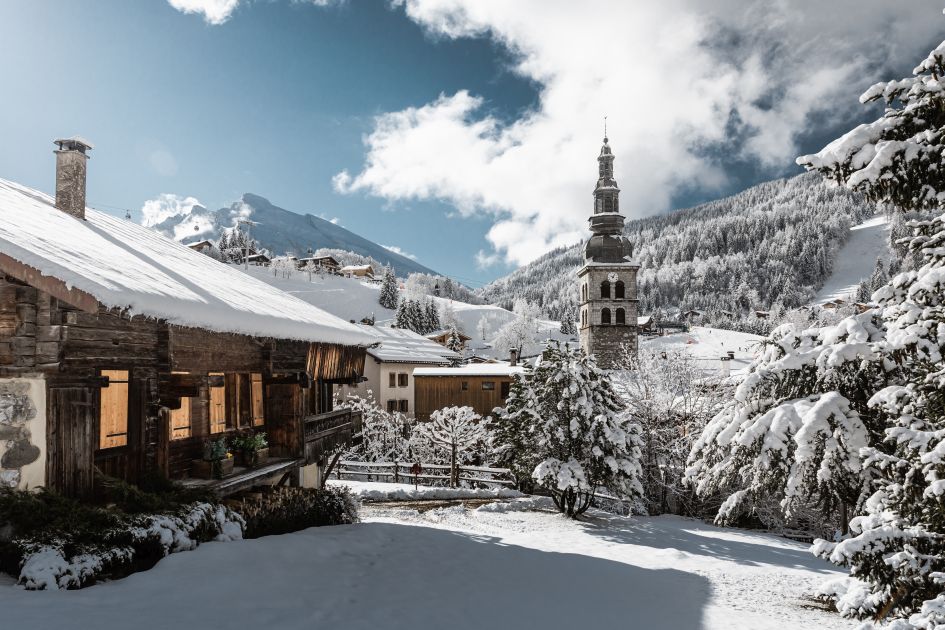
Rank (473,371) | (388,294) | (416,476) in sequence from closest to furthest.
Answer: (416,476), (473,371), (388,294)

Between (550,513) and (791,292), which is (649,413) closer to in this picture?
(550,513)

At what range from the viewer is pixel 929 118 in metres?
4.66

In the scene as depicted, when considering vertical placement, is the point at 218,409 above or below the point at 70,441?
below

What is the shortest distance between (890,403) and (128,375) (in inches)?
389

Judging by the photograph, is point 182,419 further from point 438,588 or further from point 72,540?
point 438,588

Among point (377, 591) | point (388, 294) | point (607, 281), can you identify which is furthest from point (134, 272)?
point (388, 294)

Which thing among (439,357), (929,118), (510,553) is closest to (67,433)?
(510,553)

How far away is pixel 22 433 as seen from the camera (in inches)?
251


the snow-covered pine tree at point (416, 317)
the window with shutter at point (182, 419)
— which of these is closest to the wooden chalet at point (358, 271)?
the snow-covered pine tree at point (416, 317)

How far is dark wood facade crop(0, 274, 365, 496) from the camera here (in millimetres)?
6496

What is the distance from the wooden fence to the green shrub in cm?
1168

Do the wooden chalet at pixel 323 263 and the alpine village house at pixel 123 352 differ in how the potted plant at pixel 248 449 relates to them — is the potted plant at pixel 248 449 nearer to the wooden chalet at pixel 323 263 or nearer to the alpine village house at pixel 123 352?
the alpine village house at pixel 123 352

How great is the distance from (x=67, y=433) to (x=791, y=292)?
187 m


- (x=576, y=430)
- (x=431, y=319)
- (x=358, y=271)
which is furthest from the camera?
(x=358, y=271)
